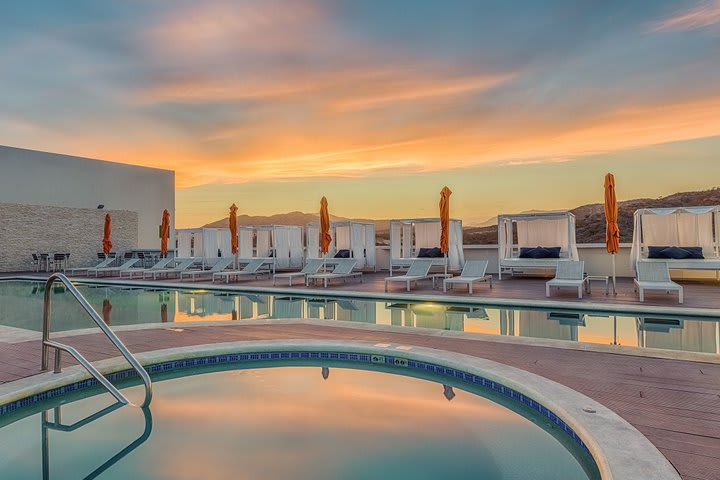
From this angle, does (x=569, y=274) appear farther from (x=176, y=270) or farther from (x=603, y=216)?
(x=603, y=216)

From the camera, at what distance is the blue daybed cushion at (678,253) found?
9.00 m

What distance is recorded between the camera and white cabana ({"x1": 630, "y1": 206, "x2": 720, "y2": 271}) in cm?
920

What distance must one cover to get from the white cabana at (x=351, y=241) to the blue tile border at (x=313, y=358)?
8952 mm

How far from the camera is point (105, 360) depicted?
3625 millimetres

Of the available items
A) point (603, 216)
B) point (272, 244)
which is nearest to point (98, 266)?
point (272, 244)

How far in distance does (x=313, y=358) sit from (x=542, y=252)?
8.01m


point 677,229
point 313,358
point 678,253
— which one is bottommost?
point 313,358

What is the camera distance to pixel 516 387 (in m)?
2.93

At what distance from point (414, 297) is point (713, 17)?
783cm

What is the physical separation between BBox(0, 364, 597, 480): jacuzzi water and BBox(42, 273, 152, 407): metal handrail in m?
0.27

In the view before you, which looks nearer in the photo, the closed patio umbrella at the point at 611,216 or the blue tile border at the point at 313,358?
the blue tile border at the point at 313,358

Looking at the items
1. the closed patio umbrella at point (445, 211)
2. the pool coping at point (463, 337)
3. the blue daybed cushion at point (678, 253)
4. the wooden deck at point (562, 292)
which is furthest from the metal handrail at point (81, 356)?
the blue daybed cushion at point (678, 253)

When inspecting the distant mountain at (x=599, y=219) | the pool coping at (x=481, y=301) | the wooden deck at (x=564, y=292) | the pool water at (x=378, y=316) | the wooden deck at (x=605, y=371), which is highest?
the distant mountain at (x=599, y=219)

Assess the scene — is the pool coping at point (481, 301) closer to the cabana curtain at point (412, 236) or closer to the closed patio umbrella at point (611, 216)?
the closed patio umbrella at point (611, 216)
